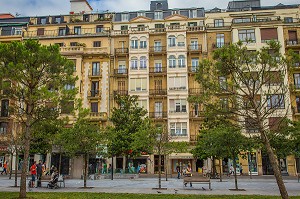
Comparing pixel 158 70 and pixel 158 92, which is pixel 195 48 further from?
pixel 158 92

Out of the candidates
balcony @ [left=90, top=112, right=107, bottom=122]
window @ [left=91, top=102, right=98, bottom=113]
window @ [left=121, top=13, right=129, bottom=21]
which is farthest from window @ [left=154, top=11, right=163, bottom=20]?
balcony @ [left=90, top=112, right=107, bottom=122]

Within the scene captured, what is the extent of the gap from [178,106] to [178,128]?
304cm

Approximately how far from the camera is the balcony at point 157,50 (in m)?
44.8

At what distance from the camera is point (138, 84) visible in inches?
1740

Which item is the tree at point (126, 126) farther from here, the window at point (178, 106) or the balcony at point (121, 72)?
the balcony at point (121, 72)

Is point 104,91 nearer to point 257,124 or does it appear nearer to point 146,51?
point 146,51

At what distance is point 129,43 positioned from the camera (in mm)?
45344

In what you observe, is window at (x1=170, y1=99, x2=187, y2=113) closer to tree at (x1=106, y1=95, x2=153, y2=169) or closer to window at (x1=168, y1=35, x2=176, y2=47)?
tree at (x1=106, y1=95, x2=153, y2=169)

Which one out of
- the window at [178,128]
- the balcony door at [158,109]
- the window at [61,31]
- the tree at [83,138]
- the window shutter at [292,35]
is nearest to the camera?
the tree at [83,138]

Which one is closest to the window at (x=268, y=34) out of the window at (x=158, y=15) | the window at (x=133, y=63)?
the window at (x=158, y=15)

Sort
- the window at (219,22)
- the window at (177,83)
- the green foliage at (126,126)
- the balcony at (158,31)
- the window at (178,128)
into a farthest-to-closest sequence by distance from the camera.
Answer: the balcony at (158,31)
the window at (219,22)
the window at (177,83)
the window at (178,128)
the green foliage at (126,126)

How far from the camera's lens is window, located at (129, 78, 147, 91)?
44.1 metres

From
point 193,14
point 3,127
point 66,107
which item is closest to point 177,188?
point 66,107

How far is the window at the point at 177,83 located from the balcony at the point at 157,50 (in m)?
4.22
